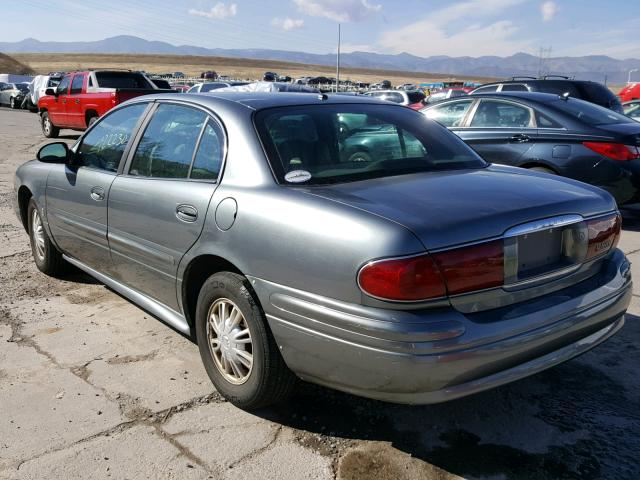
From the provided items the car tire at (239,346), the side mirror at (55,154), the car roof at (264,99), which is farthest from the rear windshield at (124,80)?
the car tire at (239,346)

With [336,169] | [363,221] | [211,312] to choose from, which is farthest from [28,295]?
[363,221]

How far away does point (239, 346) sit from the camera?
3.02 m

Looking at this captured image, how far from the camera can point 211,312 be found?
3170mm

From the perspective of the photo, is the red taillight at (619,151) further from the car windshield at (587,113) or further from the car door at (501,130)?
the car door at (501,130)

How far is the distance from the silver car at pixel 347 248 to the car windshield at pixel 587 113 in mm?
4143

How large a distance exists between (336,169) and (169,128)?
1197mm

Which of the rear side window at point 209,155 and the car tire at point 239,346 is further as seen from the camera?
the rear side window at point 209,155

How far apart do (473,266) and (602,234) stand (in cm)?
99

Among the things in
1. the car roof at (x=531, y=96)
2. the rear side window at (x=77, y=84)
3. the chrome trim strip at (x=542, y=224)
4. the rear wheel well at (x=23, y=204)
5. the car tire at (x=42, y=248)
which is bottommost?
the car tire at (x=42, y=248)

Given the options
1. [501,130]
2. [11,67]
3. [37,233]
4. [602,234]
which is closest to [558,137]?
[501,130]

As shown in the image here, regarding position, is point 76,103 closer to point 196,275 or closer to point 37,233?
point 37,233

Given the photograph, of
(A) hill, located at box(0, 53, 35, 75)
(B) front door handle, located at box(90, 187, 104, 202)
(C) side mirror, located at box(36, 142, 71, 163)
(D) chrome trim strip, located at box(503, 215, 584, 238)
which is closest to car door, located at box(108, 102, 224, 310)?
(B) front door handle, located at box(90, 187, 104, 202)

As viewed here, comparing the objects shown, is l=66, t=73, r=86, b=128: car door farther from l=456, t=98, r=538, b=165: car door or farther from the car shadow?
the car shadow

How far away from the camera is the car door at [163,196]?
3232 millimetres
